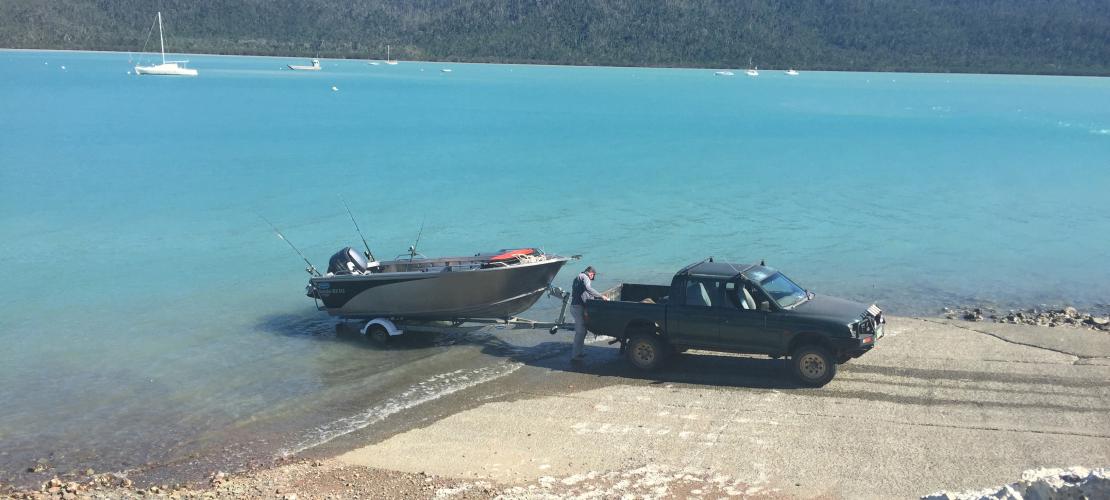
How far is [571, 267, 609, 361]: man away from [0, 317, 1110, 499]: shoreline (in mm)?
336

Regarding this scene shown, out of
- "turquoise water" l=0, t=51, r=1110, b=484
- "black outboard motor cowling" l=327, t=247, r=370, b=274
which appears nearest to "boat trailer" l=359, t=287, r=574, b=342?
"turquoise water" l=0, t=51, r=1110, b=484

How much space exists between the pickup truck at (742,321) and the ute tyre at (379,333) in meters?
4.12

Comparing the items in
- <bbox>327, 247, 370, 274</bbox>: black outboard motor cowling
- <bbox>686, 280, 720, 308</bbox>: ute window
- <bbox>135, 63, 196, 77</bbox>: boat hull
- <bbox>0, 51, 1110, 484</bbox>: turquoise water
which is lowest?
<bbox>135, 63, 196, 77</bbox>: boat hull

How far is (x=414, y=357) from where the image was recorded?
54.3 feet

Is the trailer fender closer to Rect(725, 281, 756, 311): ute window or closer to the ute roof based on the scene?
the ute roof

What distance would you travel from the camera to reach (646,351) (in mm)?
14539

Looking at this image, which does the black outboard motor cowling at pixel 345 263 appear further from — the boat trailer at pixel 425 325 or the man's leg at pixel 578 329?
the man's leg at pixel 578 329

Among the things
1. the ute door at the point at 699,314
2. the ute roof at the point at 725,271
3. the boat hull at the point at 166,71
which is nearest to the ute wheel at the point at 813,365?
the ute door at the point at 699,314

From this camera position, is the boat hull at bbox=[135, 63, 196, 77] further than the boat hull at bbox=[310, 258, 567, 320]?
Yes

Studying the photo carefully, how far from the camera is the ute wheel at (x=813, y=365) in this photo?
44.2 ft

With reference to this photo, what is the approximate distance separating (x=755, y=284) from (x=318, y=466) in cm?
637

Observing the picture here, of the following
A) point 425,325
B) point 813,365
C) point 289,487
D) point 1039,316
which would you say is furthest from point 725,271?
point 1039,316

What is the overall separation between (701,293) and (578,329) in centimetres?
217

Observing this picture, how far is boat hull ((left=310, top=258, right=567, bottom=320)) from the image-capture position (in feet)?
55.3
